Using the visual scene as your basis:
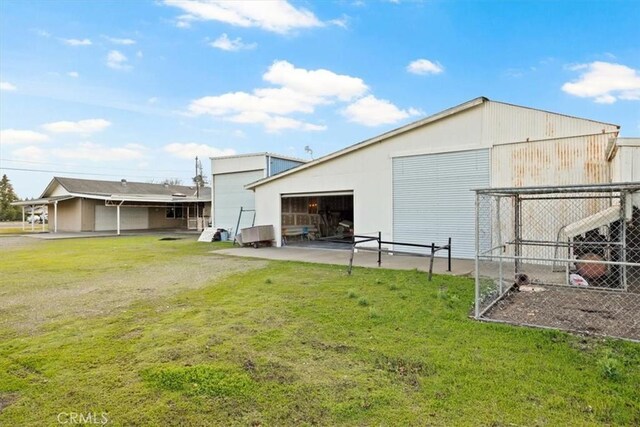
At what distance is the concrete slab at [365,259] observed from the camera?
29.5 feet

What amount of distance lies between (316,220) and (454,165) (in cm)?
938

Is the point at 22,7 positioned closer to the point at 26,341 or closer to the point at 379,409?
the point at 26,341

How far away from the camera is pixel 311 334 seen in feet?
14.0

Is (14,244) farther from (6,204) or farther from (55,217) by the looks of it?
(6,204)

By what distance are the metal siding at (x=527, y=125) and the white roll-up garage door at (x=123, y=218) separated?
2697 centimetres

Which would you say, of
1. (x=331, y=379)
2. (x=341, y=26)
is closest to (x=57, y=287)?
(x=331, y=379)

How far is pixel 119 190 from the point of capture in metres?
30.9

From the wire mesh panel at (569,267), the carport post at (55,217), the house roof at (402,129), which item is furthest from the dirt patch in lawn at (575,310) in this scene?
the carport post at (55,217)

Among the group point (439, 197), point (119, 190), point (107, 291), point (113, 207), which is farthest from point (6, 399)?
point (119, 190)

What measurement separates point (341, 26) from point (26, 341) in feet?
44.6

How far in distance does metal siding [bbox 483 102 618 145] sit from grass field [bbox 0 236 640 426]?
5.79 meters

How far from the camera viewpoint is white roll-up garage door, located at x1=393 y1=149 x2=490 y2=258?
413 inches

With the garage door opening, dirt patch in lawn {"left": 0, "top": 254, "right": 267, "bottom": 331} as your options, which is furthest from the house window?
dirt patch in lawn {"left": 0, "top": 254, "right": 267, "bottom": 331}

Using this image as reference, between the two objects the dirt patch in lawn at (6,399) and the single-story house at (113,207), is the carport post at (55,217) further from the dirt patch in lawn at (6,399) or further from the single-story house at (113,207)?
the dirt patch in lawn at (6,399)
